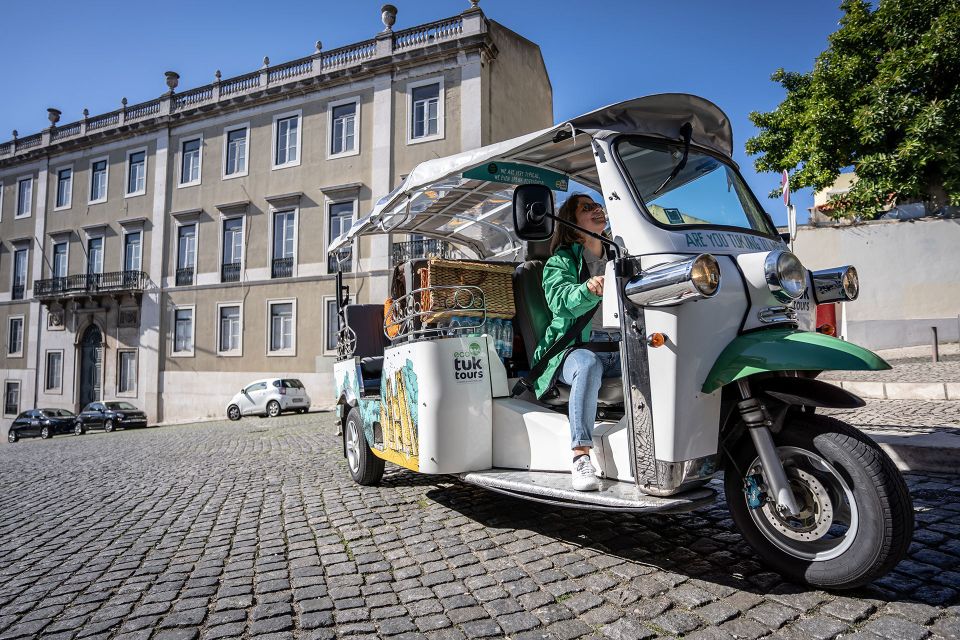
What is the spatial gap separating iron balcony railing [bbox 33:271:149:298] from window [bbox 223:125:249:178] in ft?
23.0

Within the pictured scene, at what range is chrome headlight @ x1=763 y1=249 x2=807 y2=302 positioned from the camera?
267 centimetres

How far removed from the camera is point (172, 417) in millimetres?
25953

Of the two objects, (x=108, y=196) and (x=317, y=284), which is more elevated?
(x=108, y=196)

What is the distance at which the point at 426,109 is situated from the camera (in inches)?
875

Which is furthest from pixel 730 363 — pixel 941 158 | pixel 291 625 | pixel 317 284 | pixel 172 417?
pixel 172 417

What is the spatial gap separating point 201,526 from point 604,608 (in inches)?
132

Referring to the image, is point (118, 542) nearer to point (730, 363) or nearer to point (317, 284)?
point (730, 363)

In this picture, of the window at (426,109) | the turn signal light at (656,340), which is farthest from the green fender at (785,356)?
the window at (426,109)

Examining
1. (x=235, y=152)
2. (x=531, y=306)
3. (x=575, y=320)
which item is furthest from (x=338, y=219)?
(x=575, y=320)

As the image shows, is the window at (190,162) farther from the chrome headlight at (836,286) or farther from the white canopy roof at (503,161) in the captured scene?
the chrome headlight at (836,286)

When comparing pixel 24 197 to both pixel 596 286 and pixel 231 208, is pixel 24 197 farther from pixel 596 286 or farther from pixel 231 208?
pixel 596 286

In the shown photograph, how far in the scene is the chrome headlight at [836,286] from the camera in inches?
120

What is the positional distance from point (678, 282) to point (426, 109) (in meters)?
21.6

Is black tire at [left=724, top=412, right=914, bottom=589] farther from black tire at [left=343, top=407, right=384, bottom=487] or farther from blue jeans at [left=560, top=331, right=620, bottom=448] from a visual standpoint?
black tire at [left=343, top=407, right=384, bottom=487]
